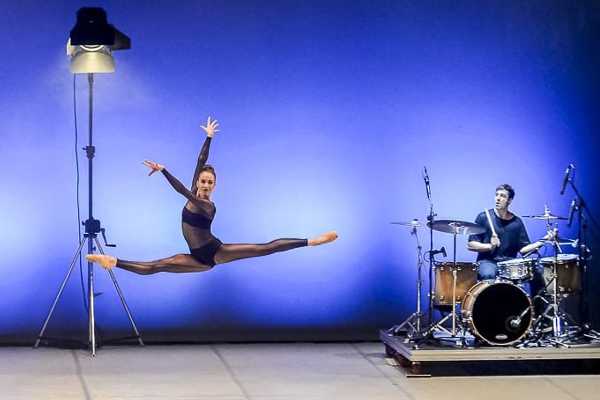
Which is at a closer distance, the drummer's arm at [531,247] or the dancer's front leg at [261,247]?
the drummer's arm at [531,247]

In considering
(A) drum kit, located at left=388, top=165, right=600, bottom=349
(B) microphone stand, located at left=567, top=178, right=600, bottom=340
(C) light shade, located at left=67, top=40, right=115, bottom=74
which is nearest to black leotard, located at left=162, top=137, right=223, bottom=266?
(C) light shade, located at left=67, top=40, right=115, bottom=74

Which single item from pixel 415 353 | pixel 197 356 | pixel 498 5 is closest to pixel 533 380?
pixel 415 353

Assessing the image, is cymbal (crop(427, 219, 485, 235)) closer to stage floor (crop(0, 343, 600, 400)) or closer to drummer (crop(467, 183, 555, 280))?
drummer (crop(467, 183, 555, 280))

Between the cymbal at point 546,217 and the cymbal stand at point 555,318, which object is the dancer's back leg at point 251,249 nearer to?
the cymbal at point 546,217

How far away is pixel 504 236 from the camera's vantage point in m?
9.04

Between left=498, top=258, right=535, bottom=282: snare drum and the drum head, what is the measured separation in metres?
0.15

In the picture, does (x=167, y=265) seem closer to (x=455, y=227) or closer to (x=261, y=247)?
(x=261, y=247)

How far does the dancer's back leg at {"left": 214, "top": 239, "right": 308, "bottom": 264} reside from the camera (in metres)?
9.34

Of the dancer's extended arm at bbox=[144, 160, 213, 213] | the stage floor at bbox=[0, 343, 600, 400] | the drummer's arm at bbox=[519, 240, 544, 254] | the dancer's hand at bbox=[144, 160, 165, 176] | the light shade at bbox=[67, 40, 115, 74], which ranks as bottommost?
the stage floor at bbox=[0, 343, 600, 400]

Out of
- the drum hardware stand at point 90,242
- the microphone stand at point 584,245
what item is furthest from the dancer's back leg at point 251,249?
the microphone stand at point 584,245

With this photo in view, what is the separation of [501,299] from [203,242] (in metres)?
2.39

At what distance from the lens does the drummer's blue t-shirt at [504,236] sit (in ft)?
29.5

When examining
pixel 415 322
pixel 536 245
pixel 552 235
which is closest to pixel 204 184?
pixel 415 322

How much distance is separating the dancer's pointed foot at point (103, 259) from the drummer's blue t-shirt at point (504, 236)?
9.04ft
